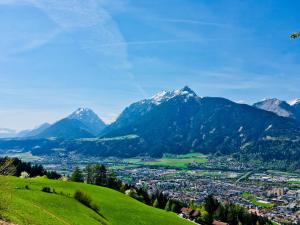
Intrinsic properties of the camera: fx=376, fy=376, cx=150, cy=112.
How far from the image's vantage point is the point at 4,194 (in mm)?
36281

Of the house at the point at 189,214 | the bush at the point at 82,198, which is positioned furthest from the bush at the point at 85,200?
the house at the point at 189,214

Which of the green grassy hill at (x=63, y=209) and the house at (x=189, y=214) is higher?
the green grassy hill at (x=63, y=209)

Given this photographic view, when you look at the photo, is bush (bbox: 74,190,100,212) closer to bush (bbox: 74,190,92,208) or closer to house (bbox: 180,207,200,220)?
bush (bbox: 74,190,92,208)

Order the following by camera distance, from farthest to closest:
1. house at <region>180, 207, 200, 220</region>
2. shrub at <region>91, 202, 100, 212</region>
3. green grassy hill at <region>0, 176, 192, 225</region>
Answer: house at <region>180, 207, 200, 220</region>
shrub at <region>91, 202, 100, 212</region>
green grassy hill at <region>0, 176, 192, 225</region>

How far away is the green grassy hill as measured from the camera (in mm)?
39312

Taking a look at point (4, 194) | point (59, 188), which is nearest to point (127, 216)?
point (59, 188)

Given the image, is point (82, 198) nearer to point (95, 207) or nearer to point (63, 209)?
point (95, 207)

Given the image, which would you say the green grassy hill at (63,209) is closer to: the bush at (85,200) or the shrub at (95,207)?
the shrub at (95,207)

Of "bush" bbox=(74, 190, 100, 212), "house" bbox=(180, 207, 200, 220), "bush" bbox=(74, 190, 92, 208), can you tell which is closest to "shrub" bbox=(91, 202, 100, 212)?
"bush" bbox=(74, 190, 100, 212)

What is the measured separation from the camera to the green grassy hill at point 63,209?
129 feet

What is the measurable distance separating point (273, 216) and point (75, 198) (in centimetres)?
15790

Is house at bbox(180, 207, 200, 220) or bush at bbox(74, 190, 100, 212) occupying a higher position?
bush at bbox(74, 190, 100, 212)

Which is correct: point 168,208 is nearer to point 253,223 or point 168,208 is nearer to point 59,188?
point 253,223

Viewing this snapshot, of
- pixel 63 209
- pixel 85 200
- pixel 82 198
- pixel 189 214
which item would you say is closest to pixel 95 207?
pixel 85 200
